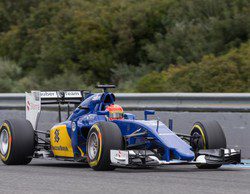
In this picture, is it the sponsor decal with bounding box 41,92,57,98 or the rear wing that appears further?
the sponsor decal with bounding box 41,92,57,98

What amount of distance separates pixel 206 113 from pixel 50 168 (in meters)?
3.44

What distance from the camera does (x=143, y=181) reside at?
10.7m

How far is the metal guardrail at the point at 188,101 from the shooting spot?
15133 millimetres

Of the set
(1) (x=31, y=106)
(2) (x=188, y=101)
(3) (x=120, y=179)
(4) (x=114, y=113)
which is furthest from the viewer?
(2) (x=188, y=101)

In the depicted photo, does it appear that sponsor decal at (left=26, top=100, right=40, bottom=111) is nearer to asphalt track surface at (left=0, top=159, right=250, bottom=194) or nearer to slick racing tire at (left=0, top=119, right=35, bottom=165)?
slick racing tire at (left=0, top=119, right=35, bottom=165)

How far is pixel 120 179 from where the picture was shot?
1104 centimetres

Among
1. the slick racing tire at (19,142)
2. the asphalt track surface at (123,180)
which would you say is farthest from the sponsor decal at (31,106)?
the asphalt track surface at (123,180)

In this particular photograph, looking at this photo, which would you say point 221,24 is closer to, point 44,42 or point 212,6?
point 212,6

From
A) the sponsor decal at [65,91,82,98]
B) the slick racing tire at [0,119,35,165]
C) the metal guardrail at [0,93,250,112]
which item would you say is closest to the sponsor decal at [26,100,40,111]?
the sponsor decal at [65,91,82,98]

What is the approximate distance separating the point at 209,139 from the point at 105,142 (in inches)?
67.5

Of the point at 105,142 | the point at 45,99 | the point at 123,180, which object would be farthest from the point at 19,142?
the point at 123,180

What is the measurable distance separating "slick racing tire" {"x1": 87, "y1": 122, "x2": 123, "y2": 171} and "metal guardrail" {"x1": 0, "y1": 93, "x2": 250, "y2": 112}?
11.6ft

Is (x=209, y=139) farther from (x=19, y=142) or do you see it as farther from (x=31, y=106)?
(x=31, y=106)

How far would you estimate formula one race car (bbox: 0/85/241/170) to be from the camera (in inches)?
476
